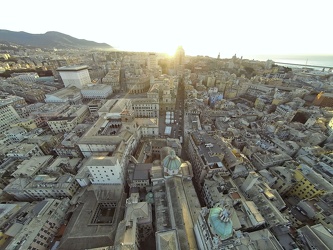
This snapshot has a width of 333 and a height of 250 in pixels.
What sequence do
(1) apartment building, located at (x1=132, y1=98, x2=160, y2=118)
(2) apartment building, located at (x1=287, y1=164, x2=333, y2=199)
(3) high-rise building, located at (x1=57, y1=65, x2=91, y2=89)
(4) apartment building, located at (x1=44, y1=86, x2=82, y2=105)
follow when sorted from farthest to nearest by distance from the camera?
(3) high-rise building, located at (x1=57, y1=65, x2=91, y2=89), (4) apartment building, located at (x1=44, y1=86, x2=82, y2=105), (1) apartment building, located at (x1=132, y1=98, x2=160, y2=118), (2) apartment building, located at (x1=287, y1=164, x2=333, y2=199)

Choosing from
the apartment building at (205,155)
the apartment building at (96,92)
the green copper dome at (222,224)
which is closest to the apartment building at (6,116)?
the apartment building at (96,92)

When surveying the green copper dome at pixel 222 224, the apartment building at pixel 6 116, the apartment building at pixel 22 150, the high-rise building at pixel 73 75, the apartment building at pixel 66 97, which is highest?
the high-rise building at pixel 73 75

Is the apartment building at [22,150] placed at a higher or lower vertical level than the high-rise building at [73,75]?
lower

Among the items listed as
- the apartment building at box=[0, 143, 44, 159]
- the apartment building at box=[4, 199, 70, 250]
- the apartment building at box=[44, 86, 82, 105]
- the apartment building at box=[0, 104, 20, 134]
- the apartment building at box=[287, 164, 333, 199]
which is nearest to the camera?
the apartment building at box=[4, 199, 70, 250]

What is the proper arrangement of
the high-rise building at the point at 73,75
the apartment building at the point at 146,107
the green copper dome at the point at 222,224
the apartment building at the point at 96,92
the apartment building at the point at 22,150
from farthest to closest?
1. the high-rise building at the point at 73,75
2. the apartment building at the point at 96,92
3. the apartment building at the point at 146,107
4. the apartment building at the point at 22,150
5. the green copper dome at the point at 222,224

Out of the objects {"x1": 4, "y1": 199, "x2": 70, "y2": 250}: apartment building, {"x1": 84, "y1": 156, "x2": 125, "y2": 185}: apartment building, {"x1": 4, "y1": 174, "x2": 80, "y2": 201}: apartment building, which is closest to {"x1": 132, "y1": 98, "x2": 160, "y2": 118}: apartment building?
{"x1": 84, "y1": 156, "x2": 125, "y2": 185}: apartment building

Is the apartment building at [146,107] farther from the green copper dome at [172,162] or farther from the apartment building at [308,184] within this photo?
the apartment building at [308,184]

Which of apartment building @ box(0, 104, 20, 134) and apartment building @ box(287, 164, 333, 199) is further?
apartment building @ box(0, 104, 20, 134)

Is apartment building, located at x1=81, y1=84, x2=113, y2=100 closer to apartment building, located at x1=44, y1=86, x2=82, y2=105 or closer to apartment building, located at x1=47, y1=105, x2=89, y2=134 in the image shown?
apartment building, located at x1=44, y1=86, x2=82, y2=105

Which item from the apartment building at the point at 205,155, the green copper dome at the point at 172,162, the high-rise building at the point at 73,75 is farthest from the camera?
the high-rise building at the point at 73,75

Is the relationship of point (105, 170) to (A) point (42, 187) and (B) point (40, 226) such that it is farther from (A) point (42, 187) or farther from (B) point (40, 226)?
(A) point (42, 187)

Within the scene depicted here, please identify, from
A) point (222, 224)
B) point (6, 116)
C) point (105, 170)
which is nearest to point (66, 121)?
point (6, 116)
